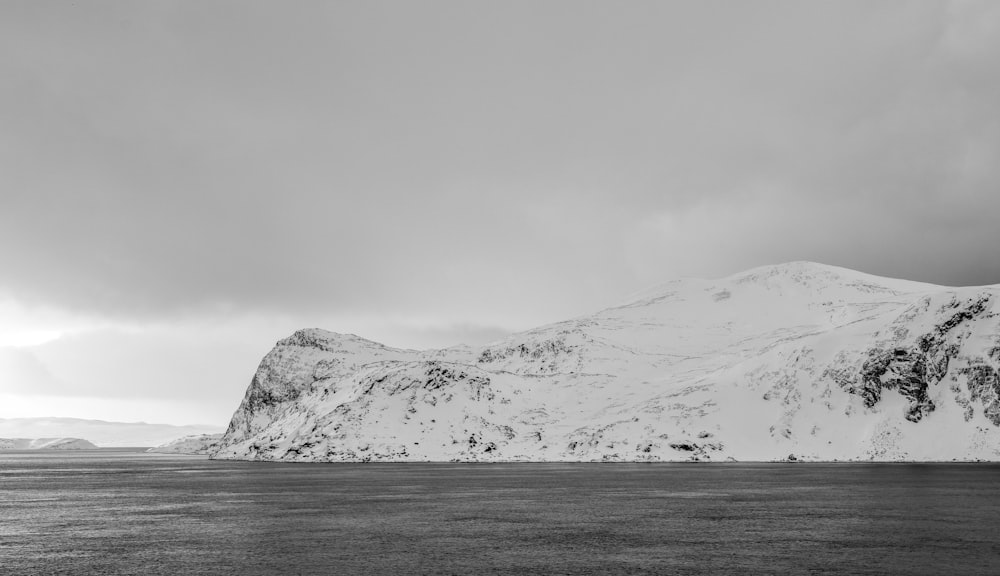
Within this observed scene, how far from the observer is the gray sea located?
44.9 metres

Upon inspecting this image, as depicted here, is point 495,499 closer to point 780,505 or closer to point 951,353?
point 780,505

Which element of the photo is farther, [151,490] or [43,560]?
[151,490]

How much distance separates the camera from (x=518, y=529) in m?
60.6

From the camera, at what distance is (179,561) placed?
154 ft

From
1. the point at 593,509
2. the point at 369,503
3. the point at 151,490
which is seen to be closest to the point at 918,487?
the point at 593,509

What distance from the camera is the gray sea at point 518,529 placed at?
44.9 meters

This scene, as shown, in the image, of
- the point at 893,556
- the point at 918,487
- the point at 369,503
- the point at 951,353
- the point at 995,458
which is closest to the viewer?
the point at 893,556

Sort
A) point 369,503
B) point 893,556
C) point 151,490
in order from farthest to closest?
point 151,490
point 369,503
point 893,556

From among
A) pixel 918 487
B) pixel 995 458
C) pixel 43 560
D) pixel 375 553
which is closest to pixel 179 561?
pixel 43 560

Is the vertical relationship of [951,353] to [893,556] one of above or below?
above

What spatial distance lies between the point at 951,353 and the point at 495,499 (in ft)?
489

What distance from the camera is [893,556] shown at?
46.6m

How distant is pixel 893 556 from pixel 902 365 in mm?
162114

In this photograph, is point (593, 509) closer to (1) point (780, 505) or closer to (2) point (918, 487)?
(1) point (780, 505)
